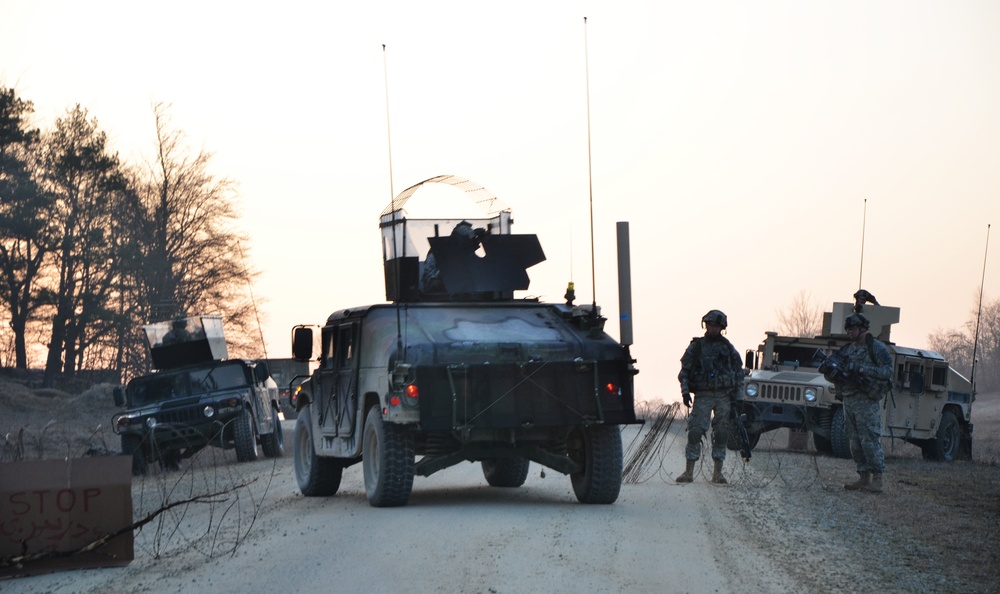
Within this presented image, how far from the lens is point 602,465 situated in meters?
12.2

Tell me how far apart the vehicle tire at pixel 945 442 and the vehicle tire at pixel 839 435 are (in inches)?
89.0

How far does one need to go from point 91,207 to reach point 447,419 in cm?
4141

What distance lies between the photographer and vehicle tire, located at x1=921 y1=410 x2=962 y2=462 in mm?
22484

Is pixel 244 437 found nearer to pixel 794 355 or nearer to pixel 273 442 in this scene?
pixel 273 442


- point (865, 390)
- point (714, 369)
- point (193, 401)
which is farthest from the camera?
point (193, 401)

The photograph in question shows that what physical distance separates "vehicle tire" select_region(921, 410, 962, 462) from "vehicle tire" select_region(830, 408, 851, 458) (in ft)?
7.42

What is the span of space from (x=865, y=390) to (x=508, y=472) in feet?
13.7

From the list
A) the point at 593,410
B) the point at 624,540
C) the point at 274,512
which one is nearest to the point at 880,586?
the point at 624,540

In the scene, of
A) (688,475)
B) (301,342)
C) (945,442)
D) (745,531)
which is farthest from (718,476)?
(945,442)

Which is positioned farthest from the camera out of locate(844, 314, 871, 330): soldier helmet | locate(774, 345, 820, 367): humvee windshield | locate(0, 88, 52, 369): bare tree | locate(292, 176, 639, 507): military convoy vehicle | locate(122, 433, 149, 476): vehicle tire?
locate(0, 88, 52, 369): bare tree

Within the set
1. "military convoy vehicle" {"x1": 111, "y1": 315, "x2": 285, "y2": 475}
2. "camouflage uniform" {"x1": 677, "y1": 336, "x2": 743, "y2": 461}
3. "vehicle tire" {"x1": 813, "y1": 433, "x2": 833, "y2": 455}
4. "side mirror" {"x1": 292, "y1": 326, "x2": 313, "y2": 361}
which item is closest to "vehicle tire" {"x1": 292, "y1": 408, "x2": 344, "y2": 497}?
"side mirror" {"x1": 292, "y1": 326, "x2": 313, "y2": 361}

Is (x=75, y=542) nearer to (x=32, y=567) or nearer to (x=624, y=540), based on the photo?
(x=32, y=567)

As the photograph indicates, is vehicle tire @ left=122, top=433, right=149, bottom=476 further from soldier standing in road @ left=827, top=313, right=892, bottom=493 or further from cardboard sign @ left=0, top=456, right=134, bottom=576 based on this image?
cardboard sign @ left=0, top=456, right=134, bottom=576

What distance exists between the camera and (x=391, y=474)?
11.8 metres
